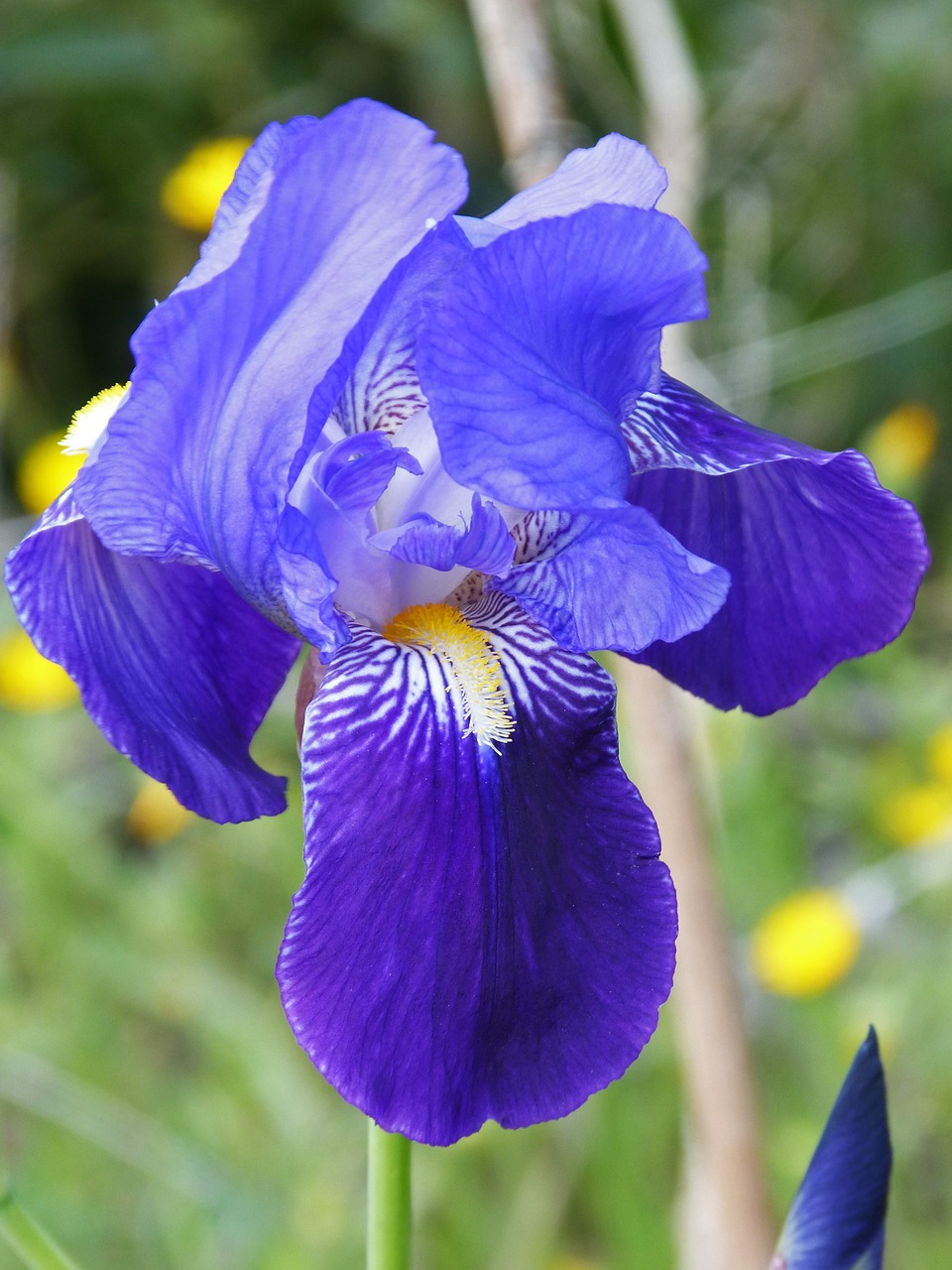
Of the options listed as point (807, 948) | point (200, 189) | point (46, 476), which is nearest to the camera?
point (807, 948)

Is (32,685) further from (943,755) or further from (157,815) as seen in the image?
(943,755)

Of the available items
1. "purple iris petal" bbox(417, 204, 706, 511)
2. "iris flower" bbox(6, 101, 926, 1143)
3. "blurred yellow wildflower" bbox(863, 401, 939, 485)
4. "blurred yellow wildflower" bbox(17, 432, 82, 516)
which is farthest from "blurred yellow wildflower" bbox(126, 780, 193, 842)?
"purple iris petal" bbox(417, 204, 706, 511)

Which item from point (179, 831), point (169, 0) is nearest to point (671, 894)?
point (179, 831)

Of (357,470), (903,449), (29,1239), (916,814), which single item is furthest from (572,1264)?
(357,470)

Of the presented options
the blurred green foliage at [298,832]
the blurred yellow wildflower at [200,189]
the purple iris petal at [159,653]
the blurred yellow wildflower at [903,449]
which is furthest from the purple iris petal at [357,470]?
the blurred yellow wildflower at [903,449]

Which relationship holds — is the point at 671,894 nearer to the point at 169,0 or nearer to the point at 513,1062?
the point at 513,1062

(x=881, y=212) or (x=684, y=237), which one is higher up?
(x=684, y=237)

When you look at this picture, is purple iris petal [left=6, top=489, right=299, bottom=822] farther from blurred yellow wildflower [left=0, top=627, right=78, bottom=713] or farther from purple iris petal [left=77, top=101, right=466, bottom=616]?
blurred yellow wildflower [left=0, top=627, right=78, bottom=713]
